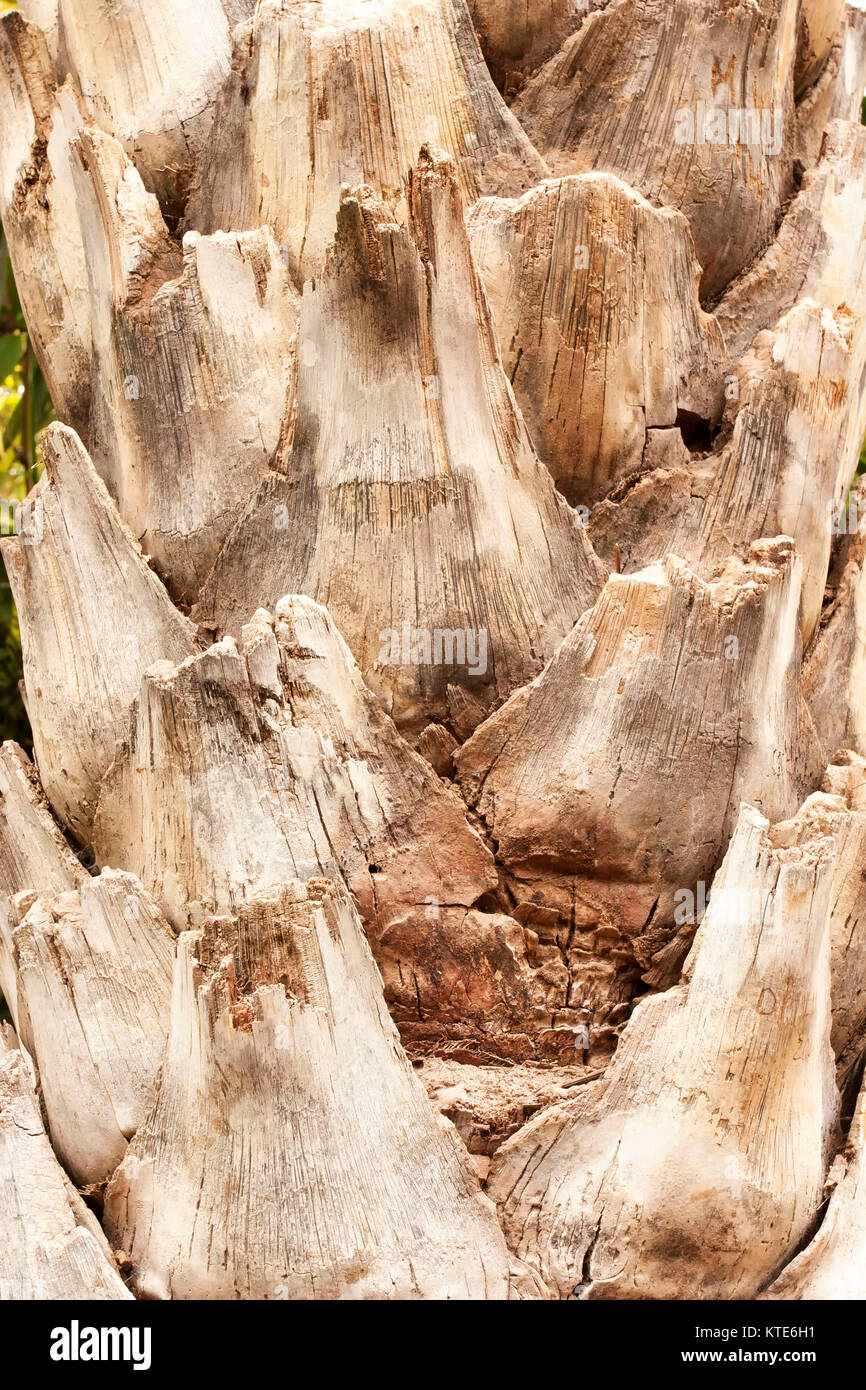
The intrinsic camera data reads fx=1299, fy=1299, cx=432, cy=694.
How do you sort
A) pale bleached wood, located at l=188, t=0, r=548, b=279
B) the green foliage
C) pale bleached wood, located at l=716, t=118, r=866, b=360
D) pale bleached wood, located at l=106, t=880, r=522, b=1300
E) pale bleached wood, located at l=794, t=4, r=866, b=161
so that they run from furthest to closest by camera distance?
the green foliage
pale bleached wood, located at l=794, t=4, r=866, b=161
pale bleached wood, located at l=716, t=118, r=866, b=360
pale bleached wood, located at l=188, t=0, r=548, b=279
pale bleached wood, located at l=106, t=880, r=522, b=1300

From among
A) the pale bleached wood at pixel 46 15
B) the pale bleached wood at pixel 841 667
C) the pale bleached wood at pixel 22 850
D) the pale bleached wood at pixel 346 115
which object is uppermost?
the pale bleached wood at pixel 46 15

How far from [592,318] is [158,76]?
2.61ft

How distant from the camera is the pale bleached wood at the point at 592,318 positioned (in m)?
1.74

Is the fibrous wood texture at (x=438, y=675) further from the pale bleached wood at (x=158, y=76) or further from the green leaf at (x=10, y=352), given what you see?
the green leaf at (x=10, y=352)

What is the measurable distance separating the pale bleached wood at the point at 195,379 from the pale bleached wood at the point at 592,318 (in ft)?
1.00

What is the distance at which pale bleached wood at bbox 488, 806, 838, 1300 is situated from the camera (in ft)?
4.95

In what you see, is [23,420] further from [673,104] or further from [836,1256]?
[836,1256]

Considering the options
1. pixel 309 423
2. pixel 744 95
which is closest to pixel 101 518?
pixel 309 423

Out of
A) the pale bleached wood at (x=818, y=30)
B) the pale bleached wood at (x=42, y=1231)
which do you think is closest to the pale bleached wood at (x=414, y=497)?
the pale bleached wood at (x=42, y=1231)

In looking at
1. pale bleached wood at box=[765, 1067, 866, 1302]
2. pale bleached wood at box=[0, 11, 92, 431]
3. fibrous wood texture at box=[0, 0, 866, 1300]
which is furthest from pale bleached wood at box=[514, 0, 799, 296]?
pale bleached wood at box=[765, 1067, 866, 1302]

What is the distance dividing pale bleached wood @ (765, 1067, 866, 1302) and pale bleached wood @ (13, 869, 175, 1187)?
0.81 metres

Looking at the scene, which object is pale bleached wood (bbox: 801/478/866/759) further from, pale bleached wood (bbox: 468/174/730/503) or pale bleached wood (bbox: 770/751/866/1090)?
pale bleached wood (bbox: 468/174/730/503)

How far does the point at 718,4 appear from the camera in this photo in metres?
1.88
